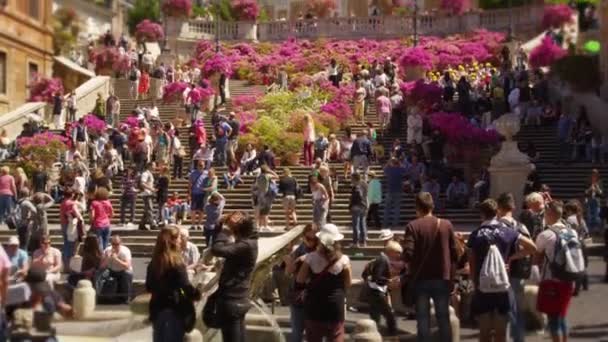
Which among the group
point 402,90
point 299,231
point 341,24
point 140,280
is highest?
point 341,24

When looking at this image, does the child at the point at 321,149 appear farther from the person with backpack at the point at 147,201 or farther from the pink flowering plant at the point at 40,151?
the pink flowering plant at the point at 40,151

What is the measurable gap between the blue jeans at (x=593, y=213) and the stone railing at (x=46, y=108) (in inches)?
708

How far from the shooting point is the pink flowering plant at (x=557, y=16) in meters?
48.5

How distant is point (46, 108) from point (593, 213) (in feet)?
65.8

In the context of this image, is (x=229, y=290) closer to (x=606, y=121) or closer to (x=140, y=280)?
(x=140, y=280)

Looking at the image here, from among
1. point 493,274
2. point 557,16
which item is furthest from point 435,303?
point 557,16

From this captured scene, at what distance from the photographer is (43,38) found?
144ft

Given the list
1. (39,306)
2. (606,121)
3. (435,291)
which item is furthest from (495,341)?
(606,121)

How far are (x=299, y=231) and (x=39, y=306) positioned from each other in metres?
4.76

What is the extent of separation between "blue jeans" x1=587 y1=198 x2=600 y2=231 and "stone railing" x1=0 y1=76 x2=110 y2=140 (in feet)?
59.0

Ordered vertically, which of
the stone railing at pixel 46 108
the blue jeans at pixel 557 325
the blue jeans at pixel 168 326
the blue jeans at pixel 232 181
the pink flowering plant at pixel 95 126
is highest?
the stone railing at pixel 46 108

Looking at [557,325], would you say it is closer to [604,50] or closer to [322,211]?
[322,211]

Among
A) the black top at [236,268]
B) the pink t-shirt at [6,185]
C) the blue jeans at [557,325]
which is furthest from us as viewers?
the pink t-shirt at [6,185]

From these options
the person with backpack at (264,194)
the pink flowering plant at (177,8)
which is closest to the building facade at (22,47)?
the pink flowering plant at (177,8)
